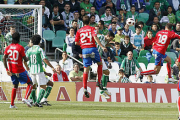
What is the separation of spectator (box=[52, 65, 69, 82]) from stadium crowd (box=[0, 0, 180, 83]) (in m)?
0.04

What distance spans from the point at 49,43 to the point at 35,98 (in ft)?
24.5

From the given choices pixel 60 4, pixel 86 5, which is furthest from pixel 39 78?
pixel 86 5

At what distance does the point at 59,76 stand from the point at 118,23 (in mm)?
5940

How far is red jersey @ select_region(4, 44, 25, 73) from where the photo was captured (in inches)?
471

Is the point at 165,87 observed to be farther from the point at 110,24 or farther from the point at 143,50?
the point at 110,24

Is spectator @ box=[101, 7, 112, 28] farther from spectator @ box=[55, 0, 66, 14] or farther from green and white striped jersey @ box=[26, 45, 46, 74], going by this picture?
green and white striped jersey @ box=[26, 45, 46, 74]

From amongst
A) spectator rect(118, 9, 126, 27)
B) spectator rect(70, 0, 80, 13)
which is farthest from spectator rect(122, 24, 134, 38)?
spectator rect(70, 0, 80, 13)

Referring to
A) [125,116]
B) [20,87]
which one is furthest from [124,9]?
[125,116]

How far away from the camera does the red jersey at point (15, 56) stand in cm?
1196

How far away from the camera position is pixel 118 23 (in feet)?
70.9

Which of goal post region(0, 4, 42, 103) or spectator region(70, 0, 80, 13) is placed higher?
spectator region(70, 0, 80, 13)

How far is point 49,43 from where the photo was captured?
65.4 ft

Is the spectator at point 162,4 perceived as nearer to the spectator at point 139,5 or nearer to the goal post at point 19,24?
the spectator at point 139,5

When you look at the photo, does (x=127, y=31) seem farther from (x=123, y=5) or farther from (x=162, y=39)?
(x=162, y=39)
